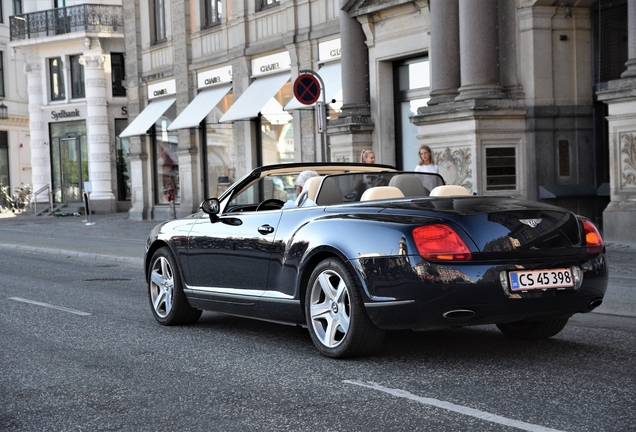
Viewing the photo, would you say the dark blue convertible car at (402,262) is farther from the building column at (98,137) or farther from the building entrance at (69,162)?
the building entrance at (69,162)

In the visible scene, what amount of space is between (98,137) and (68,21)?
543 cm

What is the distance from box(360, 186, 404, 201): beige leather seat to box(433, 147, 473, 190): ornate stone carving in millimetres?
10332

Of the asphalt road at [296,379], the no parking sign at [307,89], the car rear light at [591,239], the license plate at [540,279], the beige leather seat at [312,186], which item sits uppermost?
the no parking sign at [307,89]

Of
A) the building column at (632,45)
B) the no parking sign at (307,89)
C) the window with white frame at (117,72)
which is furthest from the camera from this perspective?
the window with white frame at (117,72)

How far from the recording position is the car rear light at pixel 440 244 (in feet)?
21.3

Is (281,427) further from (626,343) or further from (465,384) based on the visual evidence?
(626,343)

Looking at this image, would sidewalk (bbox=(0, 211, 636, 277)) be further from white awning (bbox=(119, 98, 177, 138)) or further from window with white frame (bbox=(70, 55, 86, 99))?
window with white frame (bbox=(70, 55, 86, 99))

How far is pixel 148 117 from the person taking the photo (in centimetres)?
3362

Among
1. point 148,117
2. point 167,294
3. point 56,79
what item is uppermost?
point 56,79

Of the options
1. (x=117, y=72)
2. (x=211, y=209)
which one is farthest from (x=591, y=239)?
(x=117, y=72)

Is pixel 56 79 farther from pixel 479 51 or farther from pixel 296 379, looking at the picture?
pixel 296 379

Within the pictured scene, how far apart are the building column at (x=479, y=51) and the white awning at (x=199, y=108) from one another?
12440 mm

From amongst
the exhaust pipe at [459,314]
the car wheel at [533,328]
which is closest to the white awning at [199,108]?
the car wheel at [533,328]

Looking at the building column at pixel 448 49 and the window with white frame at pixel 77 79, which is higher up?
the window with white frame at pixel 77 79
